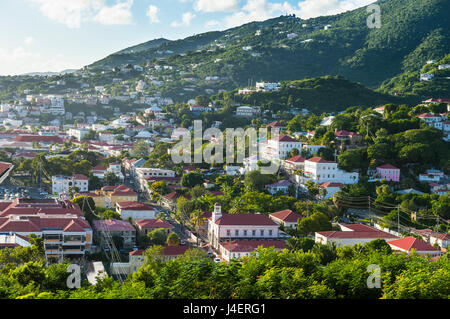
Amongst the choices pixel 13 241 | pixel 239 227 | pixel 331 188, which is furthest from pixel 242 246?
pixel 331 188

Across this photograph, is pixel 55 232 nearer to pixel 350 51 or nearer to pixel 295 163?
pixel 295 163

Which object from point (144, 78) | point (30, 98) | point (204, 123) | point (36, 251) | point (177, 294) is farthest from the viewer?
point (144, 78)

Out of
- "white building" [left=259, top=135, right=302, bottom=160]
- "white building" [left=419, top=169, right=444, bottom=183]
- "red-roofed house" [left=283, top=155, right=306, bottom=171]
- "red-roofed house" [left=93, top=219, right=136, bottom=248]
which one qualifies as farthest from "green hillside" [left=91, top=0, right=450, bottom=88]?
"red-roofed house" [left=93, top=219, right=136, bottom=248]

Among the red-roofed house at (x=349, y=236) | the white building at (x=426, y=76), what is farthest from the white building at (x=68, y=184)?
the white building at (x=426, y=76)

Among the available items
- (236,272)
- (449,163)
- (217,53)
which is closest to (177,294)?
(236,272)

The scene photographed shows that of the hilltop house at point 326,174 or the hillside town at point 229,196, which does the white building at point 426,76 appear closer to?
the hillside town at point 229,196

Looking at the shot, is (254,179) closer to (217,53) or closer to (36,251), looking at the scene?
(36,251)

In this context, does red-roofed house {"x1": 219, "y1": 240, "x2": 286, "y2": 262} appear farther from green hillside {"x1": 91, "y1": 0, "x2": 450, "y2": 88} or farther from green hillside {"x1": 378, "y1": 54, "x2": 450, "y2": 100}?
green hillside {"x1": 91, "y1": 0, "x2": 450, "y2": 88}
